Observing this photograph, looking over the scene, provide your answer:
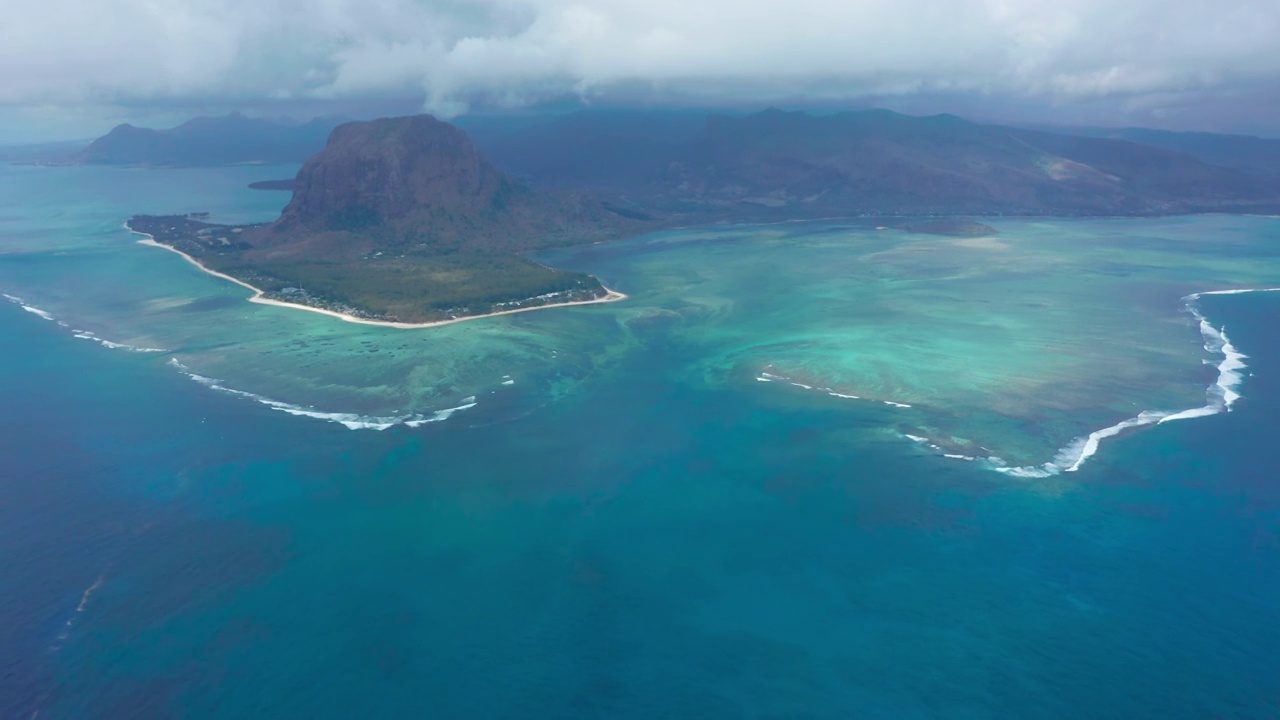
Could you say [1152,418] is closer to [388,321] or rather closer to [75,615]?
[75,615]

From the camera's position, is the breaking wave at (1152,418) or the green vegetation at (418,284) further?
the green vegetation at (418,284)

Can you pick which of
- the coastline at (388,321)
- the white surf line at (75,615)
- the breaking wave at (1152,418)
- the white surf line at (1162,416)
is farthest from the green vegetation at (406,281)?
the white surf line at (1162,416)

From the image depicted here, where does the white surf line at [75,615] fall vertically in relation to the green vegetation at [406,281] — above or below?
below

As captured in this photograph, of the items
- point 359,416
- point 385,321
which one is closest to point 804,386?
point 359,416

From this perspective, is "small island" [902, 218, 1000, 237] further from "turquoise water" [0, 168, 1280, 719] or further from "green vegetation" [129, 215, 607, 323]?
"green vegetation" [129, 215, 607, 323]

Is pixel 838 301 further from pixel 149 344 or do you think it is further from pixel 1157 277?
pixel 149 344

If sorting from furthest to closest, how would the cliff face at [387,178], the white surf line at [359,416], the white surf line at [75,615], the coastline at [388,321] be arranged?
the cliff face at [387,178]
the coastline at [388,321]
the white surf line at [359,416]
the white surf line at [75,615]

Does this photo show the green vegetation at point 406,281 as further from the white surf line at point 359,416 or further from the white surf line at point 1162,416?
the white surf line at point 1162,416
